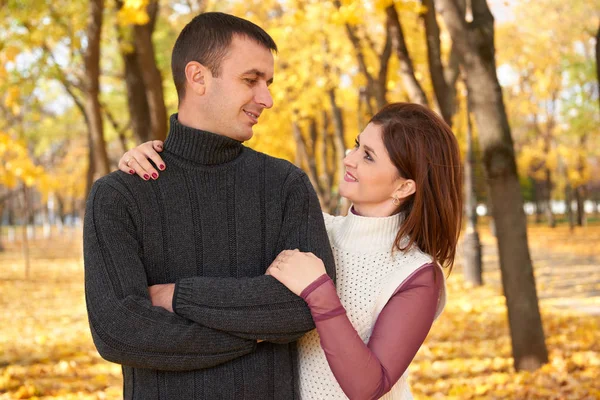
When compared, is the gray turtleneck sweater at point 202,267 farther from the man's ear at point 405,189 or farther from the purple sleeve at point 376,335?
the man's ear at point 405,189

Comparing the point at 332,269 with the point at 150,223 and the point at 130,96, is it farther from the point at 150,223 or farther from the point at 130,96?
the point at 130,96

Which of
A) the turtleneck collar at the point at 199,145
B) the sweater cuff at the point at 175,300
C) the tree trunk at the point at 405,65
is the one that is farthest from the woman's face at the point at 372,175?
the tree trunk at the point at 405,65

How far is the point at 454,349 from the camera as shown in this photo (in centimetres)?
862

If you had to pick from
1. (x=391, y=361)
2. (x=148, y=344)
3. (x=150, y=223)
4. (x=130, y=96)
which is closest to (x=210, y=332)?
(x=148, y=344)

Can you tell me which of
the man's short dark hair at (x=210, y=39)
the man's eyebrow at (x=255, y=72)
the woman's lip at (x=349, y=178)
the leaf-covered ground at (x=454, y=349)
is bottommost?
the leaf-covered ground at (x=454, y=349)

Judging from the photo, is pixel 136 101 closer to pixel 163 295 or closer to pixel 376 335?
pixel 163 295

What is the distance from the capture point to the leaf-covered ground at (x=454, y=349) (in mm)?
6668

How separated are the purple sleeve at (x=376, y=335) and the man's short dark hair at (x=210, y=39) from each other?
2.87 feet

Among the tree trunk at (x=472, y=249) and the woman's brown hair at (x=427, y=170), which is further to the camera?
the tree trunk at (x=472, y=249)

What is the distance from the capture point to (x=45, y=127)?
33094mm

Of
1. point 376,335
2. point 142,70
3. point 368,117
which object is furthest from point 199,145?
point 368,117

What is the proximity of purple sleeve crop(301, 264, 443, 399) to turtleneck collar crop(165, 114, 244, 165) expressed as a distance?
606 mm

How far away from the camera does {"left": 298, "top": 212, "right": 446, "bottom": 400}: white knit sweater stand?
2570mm

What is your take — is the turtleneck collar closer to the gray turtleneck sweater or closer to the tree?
the gray turtleneck sweater
